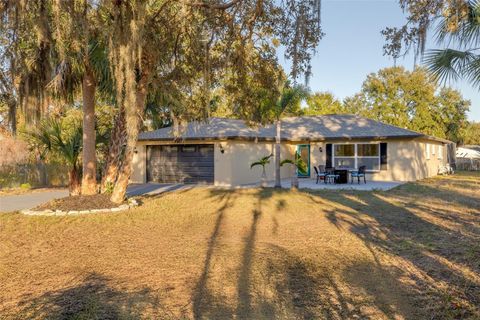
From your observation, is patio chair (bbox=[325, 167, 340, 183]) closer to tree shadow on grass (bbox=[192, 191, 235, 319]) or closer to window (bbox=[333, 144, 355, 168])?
window (bbox=[333, 144, 355, 168])

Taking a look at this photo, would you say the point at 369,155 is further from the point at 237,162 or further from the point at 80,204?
the point at 80,204

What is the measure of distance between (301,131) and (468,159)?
72.9 feet

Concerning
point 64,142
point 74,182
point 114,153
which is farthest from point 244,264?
point 64,142

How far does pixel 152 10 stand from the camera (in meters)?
8.98

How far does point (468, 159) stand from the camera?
120 feet

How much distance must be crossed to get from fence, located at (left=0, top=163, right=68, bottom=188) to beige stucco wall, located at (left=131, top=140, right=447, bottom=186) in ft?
11.9

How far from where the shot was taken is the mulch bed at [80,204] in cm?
1060

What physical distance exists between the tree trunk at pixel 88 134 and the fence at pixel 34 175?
28.4ft

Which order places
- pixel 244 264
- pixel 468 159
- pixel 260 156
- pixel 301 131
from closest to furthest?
pixel 244 264 < pixel 260 156 < pixel 301 131 < pixel 468 159

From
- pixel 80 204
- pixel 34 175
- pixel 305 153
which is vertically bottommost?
pixel 80 204

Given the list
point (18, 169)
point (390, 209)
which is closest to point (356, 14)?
point (390, 209)

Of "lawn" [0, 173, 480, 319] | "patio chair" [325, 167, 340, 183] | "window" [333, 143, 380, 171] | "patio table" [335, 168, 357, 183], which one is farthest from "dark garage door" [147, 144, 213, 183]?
"lawn" [0, 173, 480, 319]

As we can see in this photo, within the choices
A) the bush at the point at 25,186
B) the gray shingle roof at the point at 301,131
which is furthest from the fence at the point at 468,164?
the bush at the point at 25,186

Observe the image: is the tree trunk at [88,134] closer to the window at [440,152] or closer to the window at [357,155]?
the window at [357,155]
